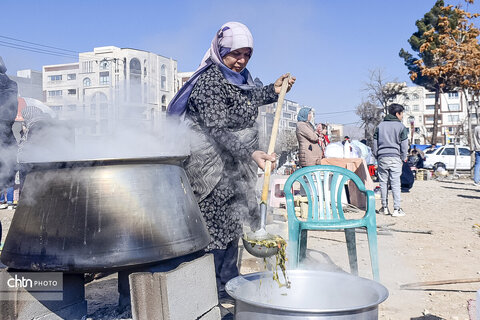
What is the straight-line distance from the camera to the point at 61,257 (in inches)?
74.0

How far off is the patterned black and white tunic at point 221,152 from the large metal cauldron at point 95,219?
0.72m

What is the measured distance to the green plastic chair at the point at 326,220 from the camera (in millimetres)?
3439

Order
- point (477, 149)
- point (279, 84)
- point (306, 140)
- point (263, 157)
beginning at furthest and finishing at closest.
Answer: point (477, 149) → point (306, 140) → point (279, 84) → point (263, 157)

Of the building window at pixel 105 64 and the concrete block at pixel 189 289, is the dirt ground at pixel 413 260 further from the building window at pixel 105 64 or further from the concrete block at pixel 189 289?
the building window at pixel 105 64

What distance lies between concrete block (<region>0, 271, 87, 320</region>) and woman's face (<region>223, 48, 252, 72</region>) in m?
1.73

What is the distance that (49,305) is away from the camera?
90.7 inches

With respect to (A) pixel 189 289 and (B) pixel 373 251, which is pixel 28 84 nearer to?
(A) pixel 189 289

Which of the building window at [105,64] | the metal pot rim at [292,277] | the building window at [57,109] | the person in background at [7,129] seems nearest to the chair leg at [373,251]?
the metal pot rim at [292,277]

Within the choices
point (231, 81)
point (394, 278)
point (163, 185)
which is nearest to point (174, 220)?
point (163, 185)

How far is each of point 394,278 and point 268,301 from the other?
2266 millimetres

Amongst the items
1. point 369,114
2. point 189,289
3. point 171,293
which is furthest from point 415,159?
point 369,114

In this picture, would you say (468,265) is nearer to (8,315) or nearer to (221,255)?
(221,255)

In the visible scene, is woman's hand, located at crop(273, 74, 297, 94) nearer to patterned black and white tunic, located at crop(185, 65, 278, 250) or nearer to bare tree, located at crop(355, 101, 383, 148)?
patterned black and white tunic, located at crop(185, 65, 278, 250)

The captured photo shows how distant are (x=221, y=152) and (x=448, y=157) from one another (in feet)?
86.5
